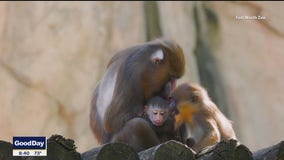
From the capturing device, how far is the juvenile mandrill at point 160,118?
4.92 meters

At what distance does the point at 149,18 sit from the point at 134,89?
5.35 m

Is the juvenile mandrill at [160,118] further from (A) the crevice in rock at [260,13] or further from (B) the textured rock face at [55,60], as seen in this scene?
(A) the crevice in rock at [260,13]

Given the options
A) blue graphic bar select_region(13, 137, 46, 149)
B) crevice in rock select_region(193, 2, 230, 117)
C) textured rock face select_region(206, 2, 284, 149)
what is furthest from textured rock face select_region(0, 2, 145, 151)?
blue graphic bar select_region(13, 137, 46, 149)

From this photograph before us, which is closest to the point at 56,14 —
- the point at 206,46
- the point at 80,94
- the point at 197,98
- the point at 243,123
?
the point at 80,94

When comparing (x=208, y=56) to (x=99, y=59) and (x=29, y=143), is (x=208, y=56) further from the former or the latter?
(x=29, y=143)

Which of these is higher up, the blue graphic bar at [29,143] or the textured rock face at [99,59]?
the textured rock face at [99,59]

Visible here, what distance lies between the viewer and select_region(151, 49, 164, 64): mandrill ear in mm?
5230

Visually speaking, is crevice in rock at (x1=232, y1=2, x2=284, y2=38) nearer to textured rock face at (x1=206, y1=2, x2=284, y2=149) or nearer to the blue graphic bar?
textured rock face at (x1=206, y1=2, x2=284, y2=149)

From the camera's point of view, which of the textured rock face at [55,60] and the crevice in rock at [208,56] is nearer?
the textured rock face at [55,60]

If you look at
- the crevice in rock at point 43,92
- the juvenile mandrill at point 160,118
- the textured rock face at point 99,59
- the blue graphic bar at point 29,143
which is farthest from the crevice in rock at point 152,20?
the blue graphic bar at point 29,143

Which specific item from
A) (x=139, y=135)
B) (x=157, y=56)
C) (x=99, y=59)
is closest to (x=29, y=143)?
(x=139, y=135)

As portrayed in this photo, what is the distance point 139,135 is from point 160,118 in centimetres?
25

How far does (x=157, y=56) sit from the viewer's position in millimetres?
5246

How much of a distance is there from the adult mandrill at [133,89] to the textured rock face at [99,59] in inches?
171
